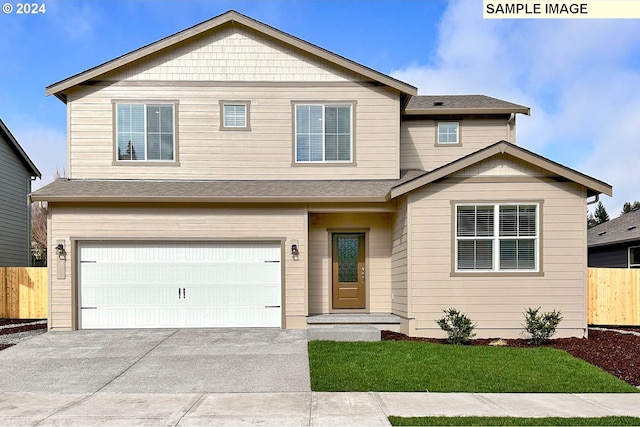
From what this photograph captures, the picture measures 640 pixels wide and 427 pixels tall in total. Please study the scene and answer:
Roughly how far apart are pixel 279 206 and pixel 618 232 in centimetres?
1427

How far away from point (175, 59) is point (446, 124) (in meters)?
7.67

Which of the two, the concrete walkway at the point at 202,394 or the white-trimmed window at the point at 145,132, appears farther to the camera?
the white-trimmed window at the point at 145,132

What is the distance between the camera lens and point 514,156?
11875 mm

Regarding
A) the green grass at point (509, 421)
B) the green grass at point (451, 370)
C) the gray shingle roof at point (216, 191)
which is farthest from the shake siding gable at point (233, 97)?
the green grass at point (509, 421)

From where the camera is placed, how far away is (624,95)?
78.5 ft

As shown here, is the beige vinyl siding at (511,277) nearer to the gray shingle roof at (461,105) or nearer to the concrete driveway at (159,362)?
the concrete driveway at (159,362)

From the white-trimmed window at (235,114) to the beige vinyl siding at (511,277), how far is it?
17.9 feet

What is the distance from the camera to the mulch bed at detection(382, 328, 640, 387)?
9250mm

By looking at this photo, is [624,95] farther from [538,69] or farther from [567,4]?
[567,4]

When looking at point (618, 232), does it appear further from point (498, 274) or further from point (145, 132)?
point (145, 132)

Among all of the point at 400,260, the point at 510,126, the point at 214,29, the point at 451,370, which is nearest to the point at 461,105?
the point at 510,126

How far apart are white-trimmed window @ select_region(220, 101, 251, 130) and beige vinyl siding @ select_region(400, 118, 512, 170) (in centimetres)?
464

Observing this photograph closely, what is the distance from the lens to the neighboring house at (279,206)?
1193cm

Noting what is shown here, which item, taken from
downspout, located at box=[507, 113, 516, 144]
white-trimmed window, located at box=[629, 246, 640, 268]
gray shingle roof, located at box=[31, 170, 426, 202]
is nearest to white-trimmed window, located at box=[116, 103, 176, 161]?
gray shingle roof, located at box=[31, 170, 426, 202]
